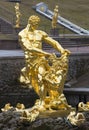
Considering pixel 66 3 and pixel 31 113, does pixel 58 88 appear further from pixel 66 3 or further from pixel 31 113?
pixel 66 3

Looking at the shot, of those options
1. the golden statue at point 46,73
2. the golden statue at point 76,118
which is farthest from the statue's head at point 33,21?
the golden statue at point 76,118

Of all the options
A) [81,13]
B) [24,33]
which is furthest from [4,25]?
[24,33]

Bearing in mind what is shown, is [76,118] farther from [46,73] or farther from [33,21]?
[33,21]

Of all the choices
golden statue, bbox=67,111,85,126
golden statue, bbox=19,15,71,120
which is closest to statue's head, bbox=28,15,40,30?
golden statue, bbox=19,15,71,120

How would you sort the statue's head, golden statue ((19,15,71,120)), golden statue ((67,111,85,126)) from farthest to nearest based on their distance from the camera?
1. the statue's head
2. golden statue ((19,15,71,120))
3. golden statue ((67,111,85,126))

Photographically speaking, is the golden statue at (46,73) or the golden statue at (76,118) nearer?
the golden statue at (76,118)

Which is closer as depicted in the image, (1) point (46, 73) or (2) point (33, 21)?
(1) point (46, 73)

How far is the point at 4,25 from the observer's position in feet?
113

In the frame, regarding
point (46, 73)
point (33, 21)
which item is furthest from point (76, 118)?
point (33, 21)

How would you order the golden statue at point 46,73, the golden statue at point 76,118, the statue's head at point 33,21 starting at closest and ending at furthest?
1. the golden statue at point 76,118
2. the golden statue at point 46,73
3. the statue's head at point 33,21

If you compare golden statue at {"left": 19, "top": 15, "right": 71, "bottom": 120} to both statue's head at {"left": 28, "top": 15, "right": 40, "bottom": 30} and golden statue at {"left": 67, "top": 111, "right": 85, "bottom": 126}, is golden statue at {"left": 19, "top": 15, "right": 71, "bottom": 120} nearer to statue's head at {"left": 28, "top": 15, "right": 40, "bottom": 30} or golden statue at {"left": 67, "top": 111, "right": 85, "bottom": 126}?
statue's head at {"left": 28, "top": 15, "right": 40, "bottom": 30}

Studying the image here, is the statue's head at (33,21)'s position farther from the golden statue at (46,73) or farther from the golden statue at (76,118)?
the golden statue at (76,118)

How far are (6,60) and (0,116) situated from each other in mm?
8077

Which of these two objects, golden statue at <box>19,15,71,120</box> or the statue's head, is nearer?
golden statue at <box>19,15,71,120</box>
